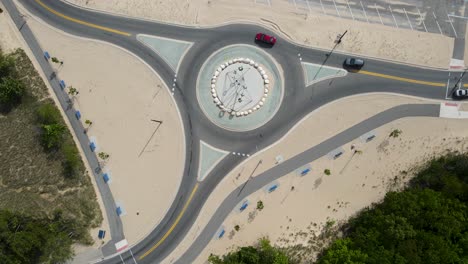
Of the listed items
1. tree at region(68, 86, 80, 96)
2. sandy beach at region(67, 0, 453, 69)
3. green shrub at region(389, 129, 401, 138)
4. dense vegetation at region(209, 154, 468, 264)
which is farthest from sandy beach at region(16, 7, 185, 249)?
green shrub at region(389, 129, 401, 138)

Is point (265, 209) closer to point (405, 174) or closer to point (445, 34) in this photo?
point (405, 174)

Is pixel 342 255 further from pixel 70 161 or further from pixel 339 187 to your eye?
pixel 70 161

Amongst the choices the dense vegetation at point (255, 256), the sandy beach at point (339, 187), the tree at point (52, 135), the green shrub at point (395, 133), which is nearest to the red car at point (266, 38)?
the sandy beach at point (339, 187)

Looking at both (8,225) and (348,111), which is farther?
(348,111)

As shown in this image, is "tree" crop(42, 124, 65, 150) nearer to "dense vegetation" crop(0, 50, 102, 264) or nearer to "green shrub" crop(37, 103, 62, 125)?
"dense vegetation" crop(0, 50, 102, 264)

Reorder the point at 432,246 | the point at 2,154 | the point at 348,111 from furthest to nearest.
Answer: the point at 348,111
the point at 2,154
the point at 432,246

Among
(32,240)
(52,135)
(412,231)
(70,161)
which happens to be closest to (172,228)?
(70,161)

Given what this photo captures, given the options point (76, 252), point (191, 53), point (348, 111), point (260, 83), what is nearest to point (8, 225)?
point (76, 252)
